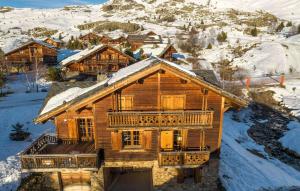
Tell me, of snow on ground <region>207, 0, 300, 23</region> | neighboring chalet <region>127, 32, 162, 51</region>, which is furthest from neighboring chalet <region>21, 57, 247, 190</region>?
snow on ground <region>207, 0, 300, 23</region>

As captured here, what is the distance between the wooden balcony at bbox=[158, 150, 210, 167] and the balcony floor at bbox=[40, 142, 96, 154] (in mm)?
5416

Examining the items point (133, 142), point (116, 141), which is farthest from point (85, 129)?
point (133, 142)

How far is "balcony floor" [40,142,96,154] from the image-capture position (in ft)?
67.3

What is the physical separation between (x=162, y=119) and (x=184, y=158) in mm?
3454

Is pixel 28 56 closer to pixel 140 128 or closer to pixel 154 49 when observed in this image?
pixel 154 49

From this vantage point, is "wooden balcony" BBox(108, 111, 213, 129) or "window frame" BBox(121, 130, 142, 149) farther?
"window frame" BBox(121, 130, 142, 149)

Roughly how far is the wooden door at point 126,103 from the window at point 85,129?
318 cm

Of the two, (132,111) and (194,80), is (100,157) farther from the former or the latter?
(194,80)

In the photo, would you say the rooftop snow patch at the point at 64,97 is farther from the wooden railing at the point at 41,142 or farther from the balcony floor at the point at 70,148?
the balcony floor at the point at 70,148

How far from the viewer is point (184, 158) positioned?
20.0 m

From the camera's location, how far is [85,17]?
137750mm

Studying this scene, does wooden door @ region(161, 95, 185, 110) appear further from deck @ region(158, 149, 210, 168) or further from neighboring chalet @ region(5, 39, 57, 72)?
neighboring chalet @ region(5, 39, 57, 72)

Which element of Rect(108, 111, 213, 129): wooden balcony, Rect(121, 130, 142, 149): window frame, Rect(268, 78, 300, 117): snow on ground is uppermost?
Rect(108, 111, 213, 129): wooden balcony

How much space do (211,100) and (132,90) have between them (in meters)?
6.00
